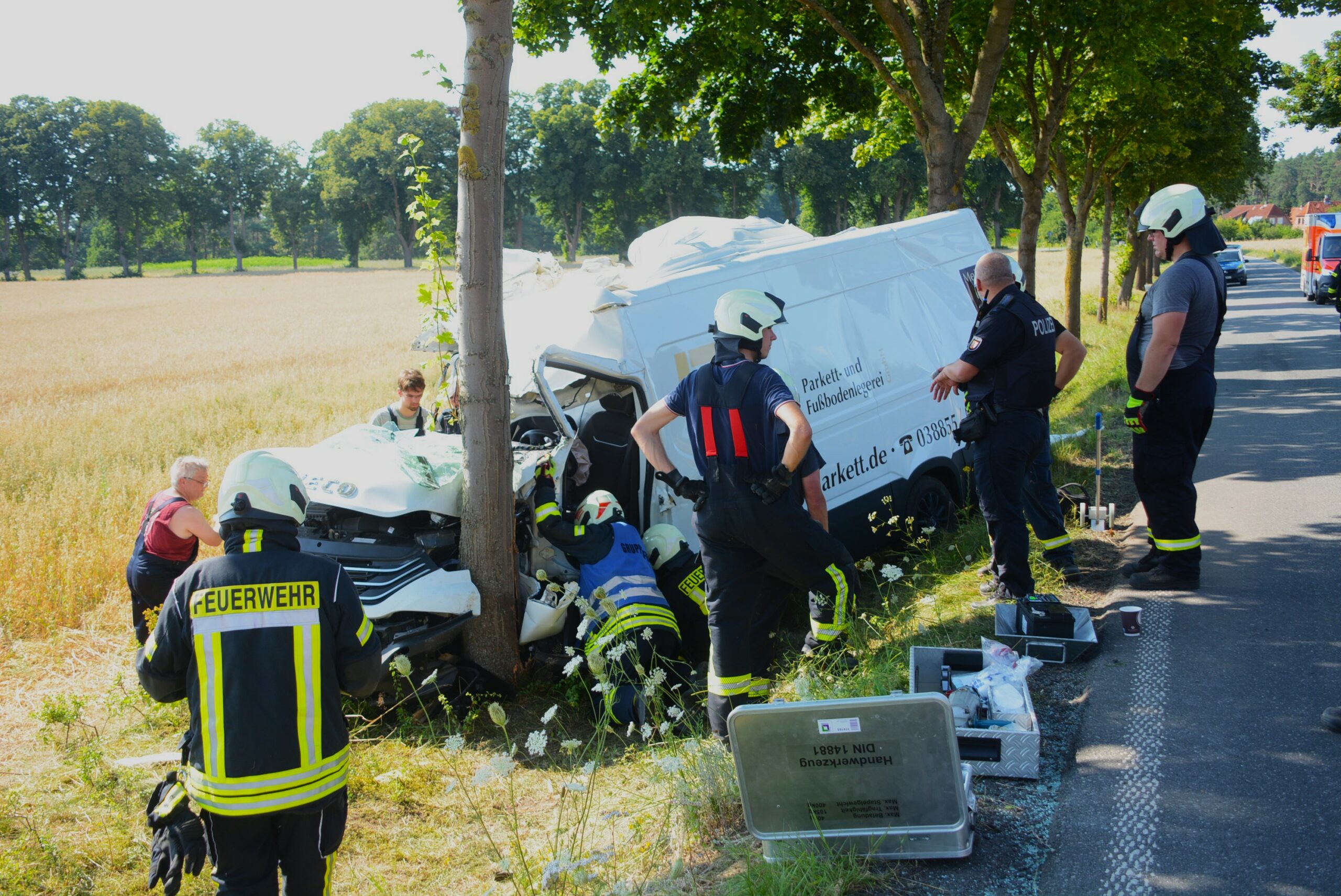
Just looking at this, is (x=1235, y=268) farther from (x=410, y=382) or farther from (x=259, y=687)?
(x=259, y=687)

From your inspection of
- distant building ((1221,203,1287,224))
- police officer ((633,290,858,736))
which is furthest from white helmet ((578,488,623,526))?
distant building ((1221,203,1287,224))

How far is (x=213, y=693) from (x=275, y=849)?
0.57 m

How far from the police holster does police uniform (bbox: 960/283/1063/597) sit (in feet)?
0.04

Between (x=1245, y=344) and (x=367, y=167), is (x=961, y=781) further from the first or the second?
(x=367, y=167)

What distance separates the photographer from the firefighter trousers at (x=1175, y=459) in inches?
202

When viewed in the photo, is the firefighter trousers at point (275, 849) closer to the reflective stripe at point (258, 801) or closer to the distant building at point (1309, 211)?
the reflective stripe at point (258, 801)

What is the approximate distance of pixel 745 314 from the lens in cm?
425

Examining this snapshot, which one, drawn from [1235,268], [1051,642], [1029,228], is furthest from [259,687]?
[1235,268]

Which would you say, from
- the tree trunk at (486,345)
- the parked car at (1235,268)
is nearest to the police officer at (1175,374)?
the tree trunk at (486,345)

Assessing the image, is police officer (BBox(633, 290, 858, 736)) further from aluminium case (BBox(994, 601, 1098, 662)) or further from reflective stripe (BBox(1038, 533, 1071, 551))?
reflective stripe (BBox(1038, 533, 1071, 551))

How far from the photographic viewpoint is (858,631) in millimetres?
5074

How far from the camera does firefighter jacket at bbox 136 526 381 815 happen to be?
112 inches

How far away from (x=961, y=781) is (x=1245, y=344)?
20057mm

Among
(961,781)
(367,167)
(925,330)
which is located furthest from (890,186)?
(961,781)
